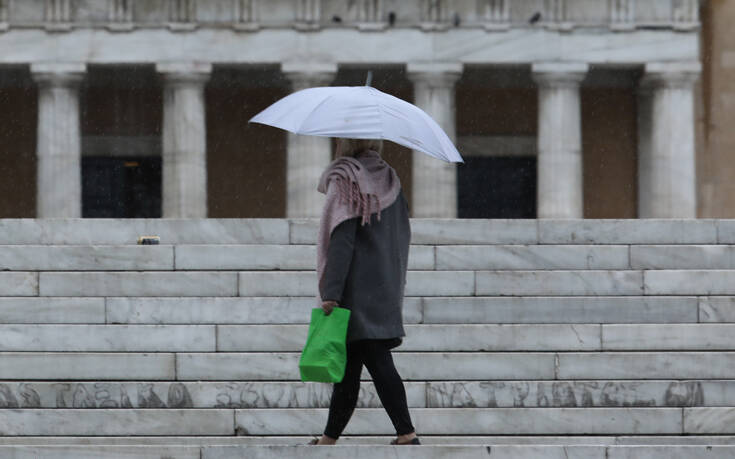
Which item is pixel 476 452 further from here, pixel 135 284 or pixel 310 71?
pixel 310 71

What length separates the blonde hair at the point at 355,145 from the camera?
448 inches

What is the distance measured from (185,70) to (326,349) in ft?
88.5

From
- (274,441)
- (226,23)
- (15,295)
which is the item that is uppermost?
(226,23)

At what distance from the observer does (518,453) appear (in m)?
11.2

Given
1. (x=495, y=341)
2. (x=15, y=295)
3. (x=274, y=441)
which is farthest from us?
(x=15, y=295)

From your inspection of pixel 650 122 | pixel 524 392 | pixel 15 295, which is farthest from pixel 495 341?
pixel 650 122

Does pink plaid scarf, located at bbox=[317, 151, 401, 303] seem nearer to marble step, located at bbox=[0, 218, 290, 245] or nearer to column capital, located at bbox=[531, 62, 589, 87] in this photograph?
marble step, located at bbox=[0, 218, 290, 245]

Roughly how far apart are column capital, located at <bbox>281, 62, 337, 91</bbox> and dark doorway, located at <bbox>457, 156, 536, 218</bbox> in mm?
5548

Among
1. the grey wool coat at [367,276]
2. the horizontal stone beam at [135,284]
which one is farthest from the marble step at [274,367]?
the grey wool coat at [367,276]

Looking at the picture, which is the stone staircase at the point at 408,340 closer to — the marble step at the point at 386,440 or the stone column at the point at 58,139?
the marble step at the point at 386,440

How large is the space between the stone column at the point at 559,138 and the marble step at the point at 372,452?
26146mm

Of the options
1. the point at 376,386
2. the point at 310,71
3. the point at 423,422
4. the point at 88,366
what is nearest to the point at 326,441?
the point at 376,386

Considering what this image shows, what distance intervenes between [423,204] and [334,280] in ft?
87.5

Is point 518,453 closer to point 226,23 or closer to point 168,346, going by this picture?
point 168,346
